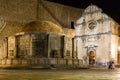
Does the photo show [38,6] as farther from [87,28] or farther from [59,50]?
[59,50]

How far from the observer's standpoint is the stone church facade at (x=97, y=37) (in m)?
39.0

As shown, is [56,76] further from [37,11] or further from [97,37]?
[37,11]

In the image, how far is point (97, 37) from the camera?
41.0 m

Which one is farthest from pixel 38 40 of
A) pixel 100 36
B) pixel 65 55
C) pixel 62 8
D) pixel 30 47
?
pixel 62 8

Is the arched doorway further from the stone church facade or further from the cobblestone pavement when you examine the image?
the cobblestone pavement

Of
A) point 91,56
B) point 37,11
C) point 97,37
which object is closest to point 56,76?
point 97,37

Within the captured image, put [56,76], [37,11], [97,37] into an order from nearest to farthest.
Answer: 1. [56,76]
2. [97,37]
3. [37,11]

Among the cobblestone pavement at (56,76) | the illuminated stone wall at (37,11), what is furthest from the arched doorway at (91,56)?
the cobblestone pavement at (56,76)

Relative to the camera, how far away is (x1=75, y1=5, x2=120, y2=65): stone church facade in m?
39.0

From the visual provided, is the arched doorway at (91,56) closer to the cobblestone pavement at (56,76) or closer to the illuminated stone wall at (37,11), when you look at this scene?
the illuminated stone wall at (37,11)

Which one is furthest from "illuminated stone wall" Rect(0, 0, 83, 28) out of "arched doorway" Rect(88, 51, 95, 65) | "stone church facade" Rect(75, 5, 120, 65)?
"arched doorway" Rect(88, 51, 95, 65)

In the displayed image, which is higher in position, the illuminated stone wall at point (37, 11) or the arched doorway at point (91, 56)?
the illuminated stone wall at point (37, 11)

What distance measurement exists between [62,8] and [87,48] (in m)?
9.32

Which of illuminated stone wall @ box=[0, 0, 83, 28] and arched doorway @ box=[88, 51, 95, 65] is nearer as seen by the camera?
illuminated stone wall @ box=[0, 0, 83, 28]
